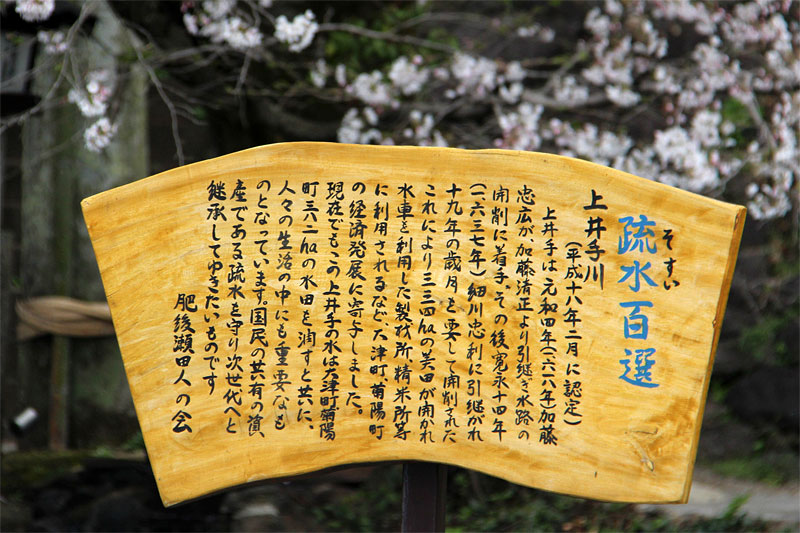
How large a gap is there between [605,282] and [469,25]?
4572 mm

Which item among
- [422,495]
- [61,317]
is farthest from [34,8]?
[422,495]

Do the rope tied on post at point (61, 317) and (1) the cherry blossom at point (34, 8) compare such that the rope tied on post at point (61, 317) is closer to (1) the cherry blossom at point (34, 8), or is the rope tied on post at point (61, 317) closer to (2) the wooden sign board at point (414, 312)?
(1) the cherry blossom at point (34, 8)

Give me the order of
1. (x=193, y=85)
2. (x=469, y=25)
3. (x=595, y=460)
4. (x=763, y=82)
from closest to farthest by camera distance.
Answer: (x=595, y=460), (x=193, y=85), (x=763, y=82), (x=469, y=25)

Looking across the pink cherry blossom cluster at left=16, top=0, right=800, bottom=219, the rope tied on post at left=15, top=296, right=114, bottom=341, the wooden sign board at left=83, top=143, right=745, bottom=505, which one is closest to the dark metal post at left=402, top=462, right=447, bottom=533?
the wooden sign board at left=83, top=143, right=745, bottom=505

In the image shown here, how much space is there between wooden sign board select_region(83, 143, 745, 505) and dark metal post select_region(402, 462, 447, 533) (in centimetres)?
22

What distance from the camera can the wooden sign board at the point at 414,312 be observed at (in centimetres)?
212

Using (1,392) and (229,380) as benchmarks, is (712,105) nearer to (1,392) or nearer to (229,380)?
(229,380)

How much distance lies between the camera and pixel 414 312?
7.32 ft

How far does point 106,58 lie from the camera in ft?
17.4

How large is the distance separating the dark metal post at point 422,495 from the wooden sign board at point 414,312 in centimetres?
22

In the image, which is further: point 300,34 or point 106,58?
point 106,58

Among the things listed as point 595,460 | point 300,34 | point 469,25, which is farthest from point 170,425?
point 469,25

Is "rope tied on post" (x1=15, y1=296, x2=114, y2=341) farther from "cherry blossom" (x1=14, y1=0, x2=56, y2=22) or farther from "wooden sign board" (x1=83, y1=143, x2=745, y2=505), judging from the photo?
"wooden sign board" (x1=83, y1=143, x2=745, y2=505)

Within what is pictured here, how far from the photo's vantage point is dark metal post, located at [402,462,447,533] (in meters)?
2.41
